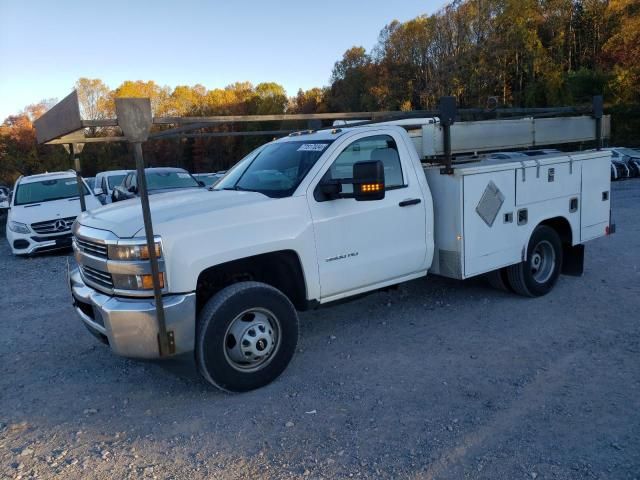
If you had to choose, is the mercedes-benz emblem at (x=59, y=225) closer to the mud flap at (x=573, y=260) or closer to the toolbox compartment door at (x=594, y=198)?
the mud flap at (x=573, y=260)

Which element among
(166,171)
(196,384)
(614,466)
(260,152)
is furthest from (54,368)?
(166,171)

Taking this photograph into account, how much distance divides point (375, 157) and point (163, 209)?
6.83ft

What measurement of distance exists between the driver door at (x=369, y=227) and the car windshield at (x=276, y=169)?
21 centimetres

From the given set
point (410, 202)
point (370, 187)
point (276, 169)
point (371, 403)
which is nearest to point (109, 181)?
point (276, 169)

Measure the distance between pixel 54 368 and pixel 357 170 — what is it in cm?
336

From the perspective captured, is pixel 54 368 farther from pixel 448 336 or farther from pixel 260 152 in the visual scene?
pixel 448 336

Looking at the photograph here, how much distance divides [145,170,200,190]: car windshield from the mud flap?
7980 mm

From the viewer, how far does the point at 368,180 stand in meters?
4.37

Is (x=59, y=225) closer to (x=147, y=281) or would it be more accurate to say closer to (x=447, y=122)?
(x=147, y=281)

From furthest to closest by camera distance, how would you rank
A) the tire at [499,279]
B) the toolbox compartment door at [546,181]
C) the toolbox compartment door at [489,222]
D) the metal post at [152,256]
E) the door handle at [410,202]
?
the tire at [499,279], the toolbox compartment door at [546,181], the toolbox compartment door at [489,222], the door handle at [410,202], the metal post at [152,256]

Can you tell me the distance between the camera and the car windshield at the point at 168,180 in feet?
40.0

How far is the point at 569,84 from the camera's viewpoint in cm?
4159

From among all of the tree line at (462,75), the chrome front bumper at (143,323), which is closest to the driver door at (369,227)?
the chrome front bumper at (143,323)

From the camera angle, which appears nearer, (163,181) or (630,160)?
(163,181)
